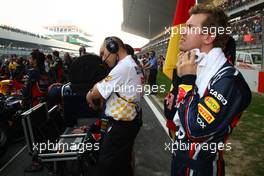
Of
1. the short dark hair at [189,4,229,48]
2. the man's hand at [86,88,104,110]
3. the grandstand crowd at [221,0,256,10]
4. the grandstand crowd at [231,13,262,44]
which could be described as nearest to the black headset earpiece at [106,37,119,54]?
the man's hand at [86,88,104,110]

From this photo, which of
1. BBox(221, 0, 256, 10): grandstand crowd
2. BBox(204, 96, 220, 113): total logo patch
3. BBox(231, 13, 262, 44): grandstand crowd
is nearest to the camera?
BBox(204, 96, 220, 113): total logo patch

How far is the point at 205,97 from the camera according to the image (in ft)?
5.77

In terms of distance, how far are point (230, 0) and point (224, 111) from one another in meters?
25.4

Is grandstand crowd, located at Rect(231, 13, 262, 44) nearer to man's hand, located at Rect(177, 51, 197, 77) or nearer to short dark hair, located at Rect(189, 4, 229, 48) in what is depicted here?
short dark hair, located at Rect(189, 4, 229, 48)

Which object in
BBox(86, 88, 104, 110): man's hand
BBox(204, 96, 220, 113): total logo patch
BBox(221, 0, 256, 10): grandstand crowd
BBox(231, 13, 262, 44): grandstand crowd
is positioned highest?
BBox(221, 0, 256, 10): grandstand crowd

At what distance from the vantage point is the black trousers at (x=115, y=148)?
9.86 ft

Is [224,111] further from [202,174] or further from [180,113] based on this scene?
[202,174]

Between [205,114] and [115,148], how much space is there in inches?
57.8

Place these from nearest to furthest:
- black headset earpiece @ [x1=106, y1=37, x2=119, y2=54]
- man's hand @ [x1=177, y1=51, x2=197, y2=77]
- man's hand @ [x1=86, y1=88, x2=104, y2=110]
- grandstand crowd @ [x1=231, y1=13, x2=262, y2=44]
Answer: man's hand @ [x1=177, y1=51, x2=197, y2=77]
man's hand @ [x1=86, y1=88, x2=104, y2=110]
black headset earpiece @ [x1=106, y1=37, x2=119, y2=54]
grandstand crowd @ [x1=231, y1=13, x2=262, y2=44]

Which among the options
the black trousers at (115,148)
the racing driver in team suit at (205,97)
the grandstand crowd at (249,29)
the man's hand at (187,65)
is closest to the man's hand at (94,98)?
the black trousers at (115,148)

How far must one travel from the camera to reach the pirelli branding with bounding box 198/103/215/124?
1718 mm

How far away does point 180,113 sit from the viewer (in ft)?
6.02

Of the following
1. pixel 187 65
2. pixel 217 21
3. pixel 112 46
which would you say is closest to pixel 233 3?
pixel 112 46

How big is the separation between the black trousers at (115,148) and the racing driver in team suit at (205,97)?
1002 millimetres
